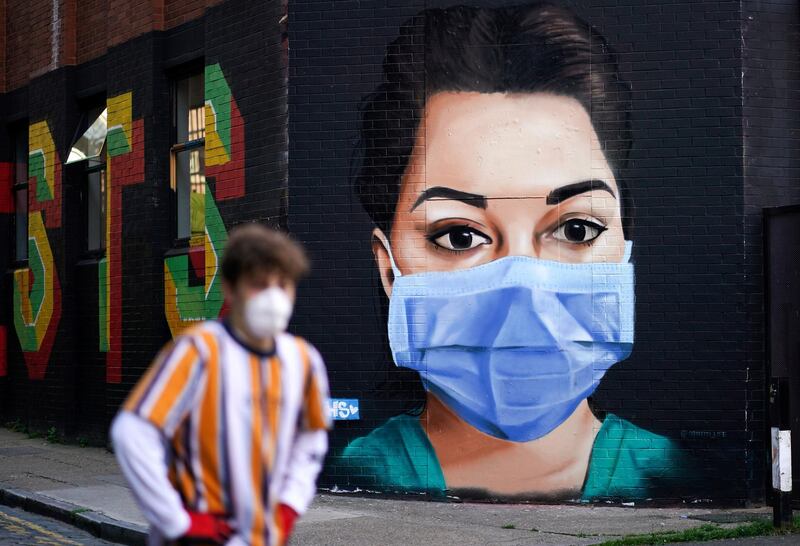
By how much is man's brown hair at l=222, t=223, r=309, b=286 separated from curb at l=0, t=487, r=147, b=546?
6.12m

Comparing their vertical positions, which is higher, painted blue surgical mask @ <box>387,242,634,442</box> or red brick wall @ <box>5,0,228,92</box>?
red brick wall @ <box>5,0,228,92</box>

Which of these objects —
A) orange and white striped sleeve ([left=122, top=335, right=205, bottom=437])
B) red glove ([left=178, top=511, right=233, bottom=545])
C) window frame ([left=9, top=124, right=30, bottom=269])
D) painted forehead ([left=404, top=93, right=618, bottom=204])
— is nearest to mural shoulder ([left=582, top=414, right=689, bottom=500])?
painted forehead ([left=404, top=93, right=618, bottom=204])

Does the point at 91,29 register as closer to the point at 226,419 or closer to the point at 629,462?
the point at 629,462

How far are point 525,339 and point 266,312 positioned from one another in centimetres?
767

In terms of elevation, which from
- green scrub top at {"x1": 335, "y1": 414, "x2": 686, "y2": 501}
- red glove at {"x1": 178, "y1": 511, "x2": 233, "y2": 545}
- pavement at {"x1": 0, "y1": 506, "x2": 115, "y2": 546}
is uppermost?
red glove at {"x1": 178, "y1": 511, "x2": 233, "y2": 545}

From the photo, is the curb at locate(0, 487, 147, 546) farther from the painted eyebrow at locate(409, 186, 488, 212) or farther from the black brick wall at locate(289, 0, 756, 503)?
the painted eyebrow at locate(409, 186, 488, 212)

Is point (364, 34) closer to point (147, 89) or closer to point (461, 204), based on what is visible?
point (461, 204)

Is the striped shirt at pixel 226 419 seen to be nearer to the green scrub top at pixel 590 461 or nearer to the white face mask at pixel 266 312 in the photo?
the white face mask at pixel 266 312

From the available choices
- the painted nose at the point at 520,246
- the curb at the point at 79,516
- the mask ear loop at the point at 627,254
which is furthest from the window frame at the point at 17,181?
the mask ear loop at the point at 627,254

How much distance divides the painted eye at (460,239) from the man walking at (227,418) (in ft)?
24.8

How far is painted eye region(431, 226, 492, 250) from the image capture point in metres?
11.2

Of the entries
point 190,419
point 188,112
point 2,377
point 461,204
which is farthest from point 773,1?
point 2,377

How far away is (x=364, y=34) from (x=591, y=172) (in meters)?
2.65

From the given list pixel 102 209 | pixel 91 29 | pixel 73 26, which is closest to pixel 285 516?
pixel 102 209
